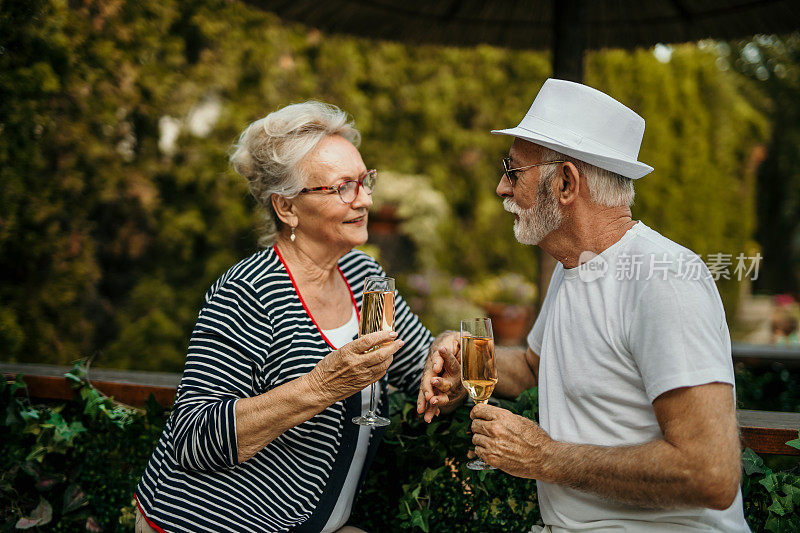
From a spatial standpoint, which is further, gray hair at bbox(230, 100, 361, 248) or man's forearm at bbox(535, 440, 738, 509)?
gray hair at bbox(230, 100, 361, 248)

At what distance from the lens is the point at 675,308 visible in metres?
1.78

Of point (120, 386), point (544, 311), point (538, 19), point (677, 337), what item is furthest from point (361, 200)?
point (538, 19)

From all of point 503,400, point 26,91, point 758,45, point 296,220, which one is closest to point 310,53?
point 26,91

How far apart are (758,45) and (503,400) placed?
503 inches

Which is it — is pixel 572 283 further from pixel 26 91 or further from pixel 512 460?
pixel 26 91

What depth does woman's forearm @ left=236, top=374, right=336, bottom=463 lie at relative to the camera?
82.5 inches

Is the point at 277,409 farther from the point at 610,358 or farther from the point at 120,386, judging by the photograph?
the point at 120,386

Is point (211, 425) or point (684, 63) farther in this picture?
point (684, 63)

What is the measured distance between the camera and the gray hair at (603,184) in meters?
2.11

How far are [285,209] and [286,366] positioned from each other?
667mm

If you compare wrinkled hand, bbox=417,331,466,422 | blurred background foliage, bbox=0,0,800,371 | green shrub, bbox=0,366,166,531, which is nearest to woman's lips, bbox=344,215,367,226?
wrinkled hand, bbox=417,331,466,422

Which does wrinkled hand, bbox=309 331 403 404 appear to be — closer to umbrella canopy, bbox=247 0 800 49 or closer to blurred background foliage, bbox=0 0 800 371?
umbrella canopy, bbox=247 0 800 49

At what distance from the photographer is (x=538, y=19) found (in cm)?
405

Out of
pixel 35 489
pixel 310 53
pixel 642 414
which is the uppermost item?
pixel 310 53
